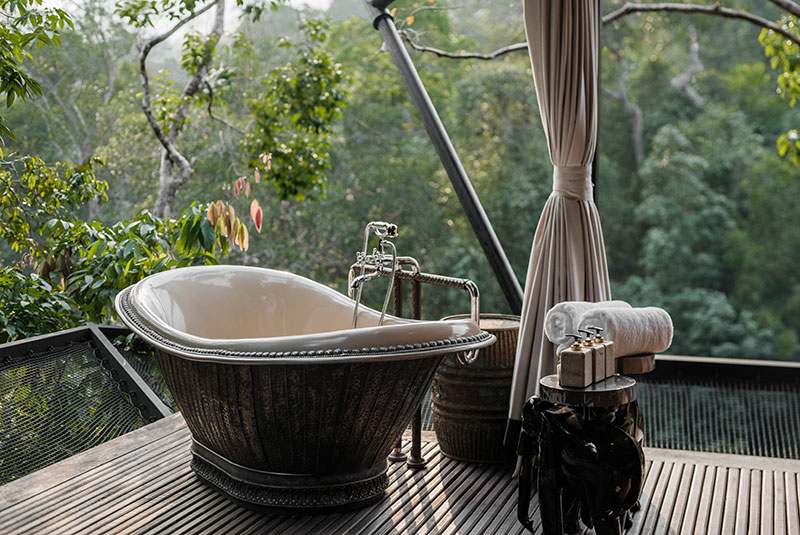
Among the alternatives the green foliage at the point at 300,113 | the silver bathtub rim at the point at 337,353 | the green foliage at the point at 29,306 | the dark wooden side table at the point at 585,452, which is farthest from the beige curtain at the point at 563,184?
the green foliage at the point at 300,113

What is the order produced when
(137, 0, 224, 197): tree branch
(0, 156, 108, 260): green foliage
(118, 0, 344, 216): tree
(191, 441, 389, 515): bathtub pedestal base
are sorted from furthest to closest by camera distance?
(118, 0, 344, 216): tree
(137, 0, 224, 197): tree branch
(0, 156, 108, 260): green foliage
(191, 441, 389, 515): bathtub pedestal base

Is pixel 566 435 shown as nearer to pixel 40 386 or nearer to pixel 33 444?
pixel 33 444

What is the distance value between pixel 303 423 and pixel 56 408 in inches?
54.4

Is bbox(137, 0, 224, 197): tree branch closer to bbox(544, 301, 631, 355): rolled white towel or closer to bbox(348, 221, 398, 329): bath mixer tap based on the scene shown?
bbox(348, 221, 398, 329): bath mixer tap

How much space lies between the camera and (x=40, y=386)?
3.27 meters

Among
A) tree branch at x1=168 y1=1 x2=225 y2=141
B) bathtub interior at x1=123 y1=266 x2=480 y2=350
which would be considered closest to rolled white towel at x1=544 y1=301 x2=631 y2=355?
bathtub interior at x1=123 y1=266 x2=480 y2=350

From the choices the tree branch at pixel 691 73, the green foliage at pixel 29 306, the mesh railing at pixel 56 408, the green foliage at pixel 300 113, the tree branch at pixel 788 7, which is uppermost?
the tree branch at pixel 691 73

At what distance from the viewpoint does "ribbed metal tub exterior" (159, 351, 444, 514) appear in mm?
2338

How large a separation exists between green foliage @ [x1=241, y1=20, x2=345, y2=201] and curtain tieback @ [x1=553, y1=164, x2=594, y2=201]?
3019mm

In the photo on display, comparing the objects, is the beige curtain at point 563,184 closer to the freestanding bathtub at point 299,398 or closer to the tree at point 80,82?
the freestanding bathtub at point 299,398

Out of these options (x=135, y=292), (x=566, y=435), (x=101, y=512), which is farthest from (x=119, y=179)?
(x=566, y=435)

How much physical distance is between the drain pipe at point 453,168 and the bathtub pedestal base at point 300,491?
1246 mm

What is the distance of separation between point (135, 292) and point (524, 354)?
1.43 metres

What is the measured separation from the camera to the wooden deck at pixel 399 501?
7.92ft
